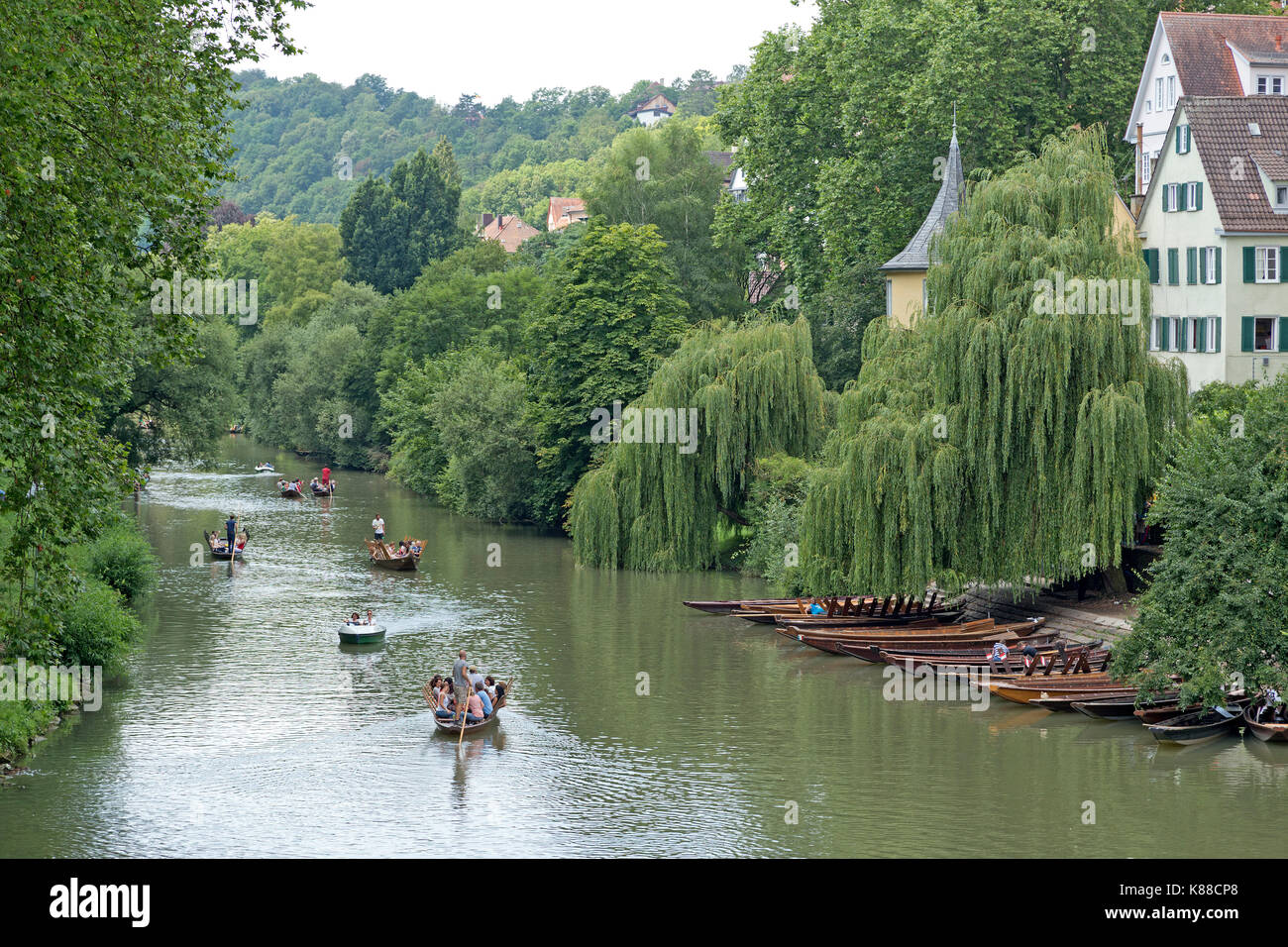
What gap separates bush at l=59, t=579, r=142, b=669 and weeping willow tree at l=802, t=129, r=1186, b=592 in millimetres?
15832

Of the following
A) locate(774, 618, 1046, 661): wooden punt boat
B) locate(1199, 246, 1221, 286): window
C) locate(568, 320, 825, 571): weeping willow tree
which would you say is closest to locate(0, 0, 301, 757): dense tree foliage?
locate(774, 618, 1046, 661): wooden punt boat

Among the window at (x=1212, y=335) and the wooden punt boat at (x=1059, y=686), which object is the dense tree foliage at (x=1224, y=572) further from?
the window at (x=1212, y=335)

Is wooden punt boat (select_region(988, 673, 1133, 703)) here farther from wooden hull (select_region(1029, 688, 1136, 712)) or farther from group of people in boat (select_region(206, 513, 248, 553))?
group of people in boat (select_region(206, 513, 248, 553))

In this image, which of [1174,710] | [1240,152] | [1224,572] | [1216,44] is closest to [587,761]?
[1174,710]

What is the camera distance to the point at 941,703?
30.8m

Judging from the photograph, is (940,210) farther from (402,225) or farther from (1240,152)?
(402,225)

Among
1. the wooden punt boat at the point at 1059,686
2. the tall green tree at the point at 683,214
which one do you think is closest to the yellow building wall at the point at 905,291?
the tall green tree at the point at 683,214

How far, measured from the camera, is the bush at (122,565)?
126 ft

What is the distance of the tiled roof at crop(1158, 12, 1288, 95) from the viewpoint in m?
55.2

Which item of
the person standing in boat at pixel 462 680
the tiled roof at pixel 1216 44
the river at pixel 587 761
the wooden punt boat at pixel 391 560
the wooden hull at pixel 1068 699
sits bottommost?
the river at pixel 587 761

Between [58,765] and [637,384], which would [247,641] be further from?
[637,384]

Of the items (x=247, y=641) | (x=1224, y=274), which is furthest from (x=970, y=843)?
(x=1224, y=274)

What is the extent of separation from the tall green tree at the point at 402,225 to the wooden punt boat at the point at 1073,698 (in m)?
83.4

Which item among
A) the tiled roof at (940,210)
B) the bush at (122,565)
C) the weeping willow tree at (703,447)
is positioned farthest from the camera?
the tiled roof at (940,210)
